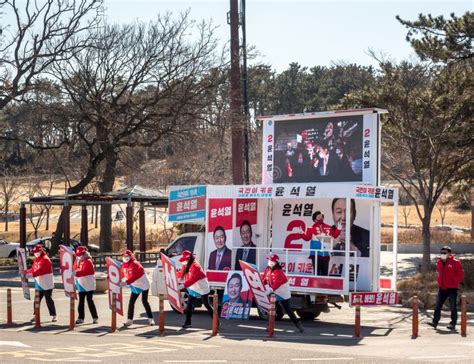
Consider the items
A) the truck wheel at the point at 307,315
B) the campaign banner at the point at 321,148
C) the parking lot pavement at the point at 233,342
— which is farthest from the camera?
the truck wheel at the point at 307,315

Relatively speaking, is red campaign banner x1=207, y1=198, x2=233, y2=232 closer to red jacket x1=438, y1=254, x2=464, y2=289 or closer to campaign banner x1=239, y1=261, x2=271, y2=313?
campaign banner x1=239, y1=261, x2=271, y2=313

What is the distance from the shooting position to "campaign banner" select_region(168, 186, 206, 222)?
2138 centimetres

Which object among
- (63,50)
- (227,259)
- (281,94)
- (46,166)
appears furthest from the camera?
(281,94)

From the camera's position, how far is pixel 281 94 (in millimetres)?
82625

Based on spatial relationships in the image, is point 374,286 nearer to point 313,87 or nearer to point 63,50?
point 63,50

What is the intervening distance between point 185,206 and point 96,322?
3.79 m

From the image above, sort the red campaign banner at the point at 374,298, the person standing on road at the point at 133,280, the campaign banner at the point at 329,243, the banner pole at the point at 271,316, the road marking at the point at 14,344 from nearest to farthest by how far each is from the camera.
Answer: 1. the road marking at the point at 14,344
2. the banner pole at the point at 271,316
3. the red campaign banner at the point at 374,298
4. the person standing on road at the point at 133,280
5. the campaign banner at the point at 329,243

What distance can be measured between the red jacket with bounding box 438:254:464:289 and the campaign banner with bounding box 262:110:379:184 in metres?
2.90

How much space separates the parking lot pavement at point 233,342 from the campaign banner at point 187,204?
2.33 meters

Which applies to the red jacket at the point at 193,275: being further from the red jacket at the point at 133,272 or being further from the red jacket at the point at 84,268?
the red jacket at the point at 84,268

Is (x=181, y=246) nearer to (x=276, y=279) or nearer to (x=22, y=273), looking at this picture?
(x=22, y=273)

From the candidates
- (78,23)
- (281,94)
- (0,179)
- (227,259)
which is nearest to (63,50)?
(78,23)

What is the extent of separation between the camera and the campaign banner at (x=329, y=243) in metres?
20.1

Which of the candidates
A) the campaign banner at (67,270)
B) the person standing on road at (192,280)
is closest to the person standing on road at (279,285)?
the person standing on road at (192,280)
